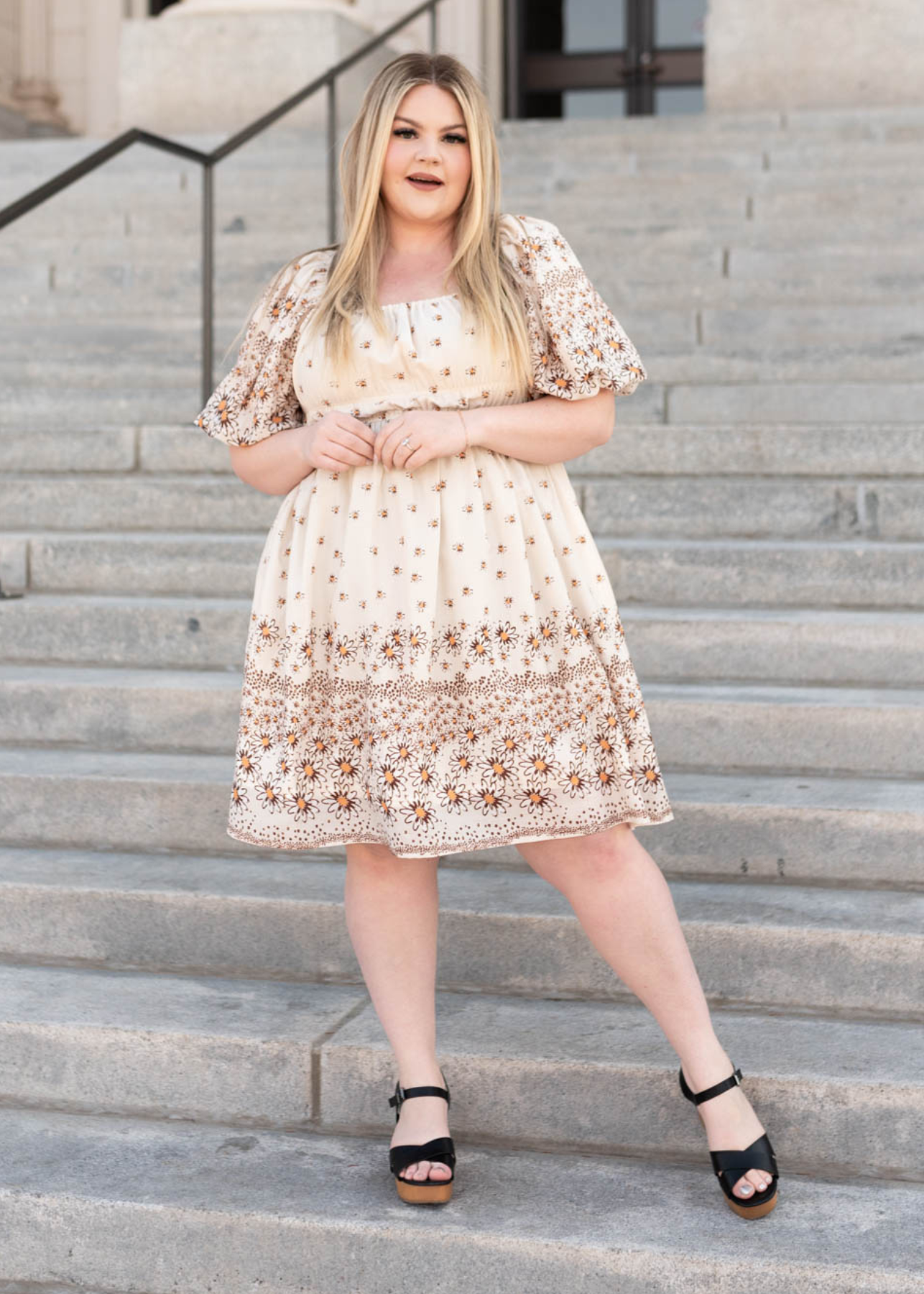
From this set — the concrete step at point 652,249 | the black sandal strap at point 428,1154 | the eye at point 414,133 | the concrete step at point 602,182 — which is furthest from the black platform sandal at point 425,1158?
the concrete step at point 602,182

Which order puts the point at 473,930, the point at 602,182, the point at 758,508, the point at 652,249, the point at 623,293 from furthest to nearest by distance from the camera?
the point at 602,182 → the point at 652,249 → the point at 623,293 → the point at 758,508 → the point at 473,930

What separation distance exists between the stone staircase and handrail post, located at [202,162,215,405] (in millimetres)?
238

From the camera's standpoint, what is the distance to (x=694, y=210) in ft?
23.6

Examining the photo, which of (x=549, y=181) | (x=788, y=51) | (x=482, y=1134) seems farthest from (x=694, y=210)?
(x=482, y=1134)

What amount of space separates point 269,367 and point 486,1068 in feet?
4.12

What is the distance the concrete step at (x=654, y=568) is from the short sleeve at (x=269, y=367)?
1846 mm

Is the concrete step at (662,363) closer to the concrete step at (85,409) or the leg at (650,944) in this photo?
the concrete step at (85,409)

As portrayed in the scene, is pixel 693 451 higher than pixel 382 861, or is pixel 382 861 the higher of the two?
pixel 693 451

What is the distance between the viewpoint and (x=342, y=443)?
240cm

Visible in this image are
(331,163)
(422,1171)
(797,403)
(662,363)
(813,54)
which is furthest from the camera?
(813,54)

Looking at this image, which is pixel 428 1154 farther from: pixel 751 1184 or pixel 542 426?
pixel 542 426

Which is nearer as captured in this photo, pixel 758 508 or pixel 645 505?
pixel 758 508

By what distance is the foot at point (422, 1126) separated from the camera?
8.13 feet

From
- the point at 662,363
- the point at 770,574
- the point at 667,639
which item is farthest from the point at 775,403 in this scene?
the point at 667,639
